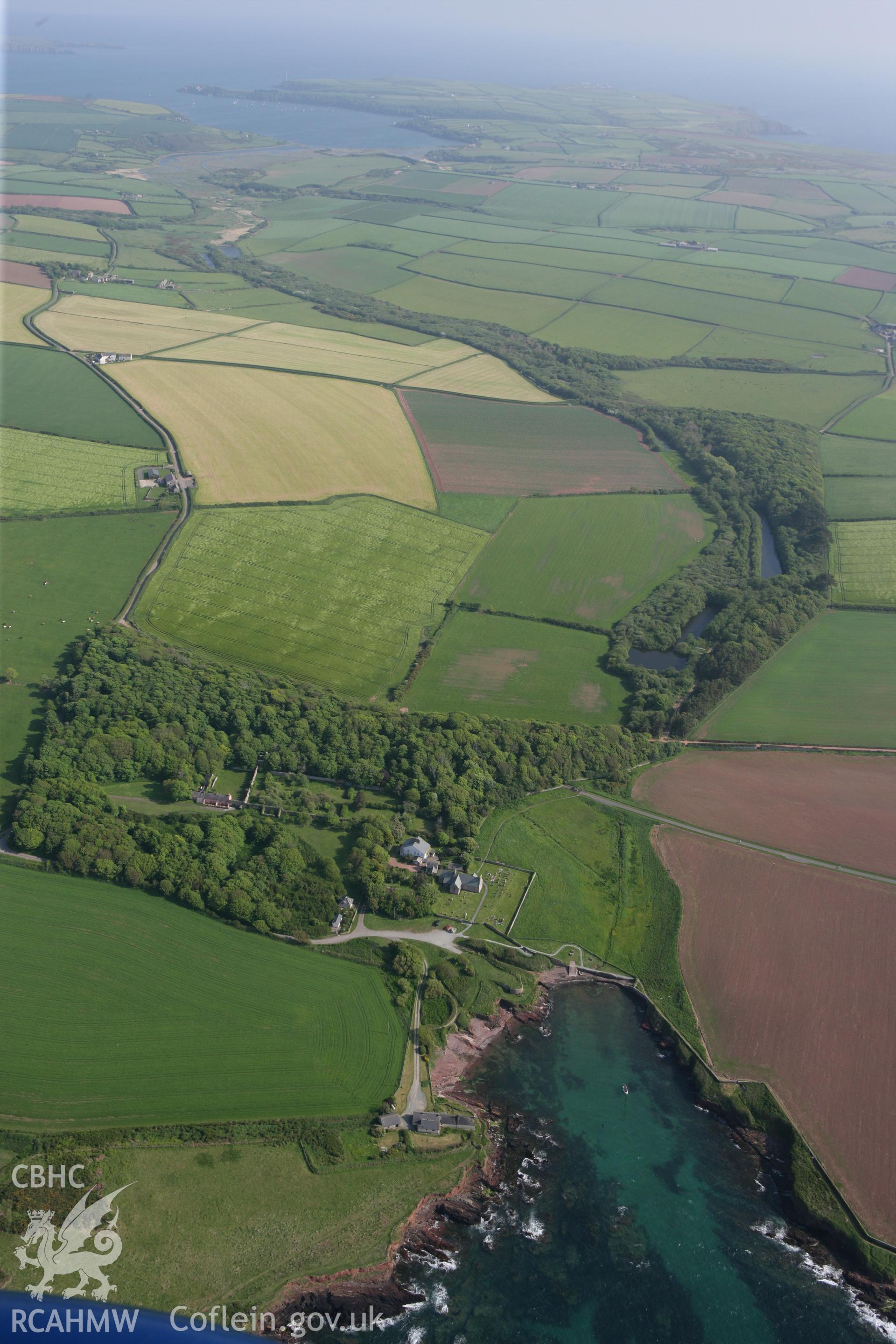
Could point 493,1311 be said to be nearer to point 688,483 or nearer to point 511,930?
point 511,930

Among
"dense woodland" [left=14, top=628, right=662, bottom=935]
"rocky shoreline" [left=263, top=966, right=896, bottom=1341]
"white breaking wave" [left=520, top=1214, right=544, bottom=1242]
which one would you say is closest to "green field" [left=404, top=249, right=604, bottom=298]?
"dense woodland" [left=14, top=628, right=662, bottom=935]

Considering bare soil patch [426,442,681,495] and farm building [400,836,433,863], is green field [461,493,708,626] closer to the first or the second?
bare soil patch [426,442,681,495]

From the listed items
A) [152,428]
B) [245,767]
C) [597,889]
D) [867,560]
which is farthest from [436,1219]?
[152,428]

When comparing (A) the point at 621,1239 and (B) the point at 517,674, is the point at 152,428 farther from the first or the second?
(A) the point at 621,1239

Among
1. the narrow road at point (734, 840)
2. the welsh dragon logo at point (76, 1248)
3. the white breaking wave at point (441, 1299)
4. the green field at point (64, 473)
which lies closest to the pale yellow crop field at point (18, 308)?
the green field at point (64, 473)

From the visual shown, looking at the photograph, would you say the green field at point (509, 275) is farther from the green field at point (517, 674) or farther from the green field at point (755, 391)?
the green field at point (517, 674)

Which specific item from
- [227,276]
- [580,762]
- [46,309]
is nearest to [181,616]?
[580,762]
